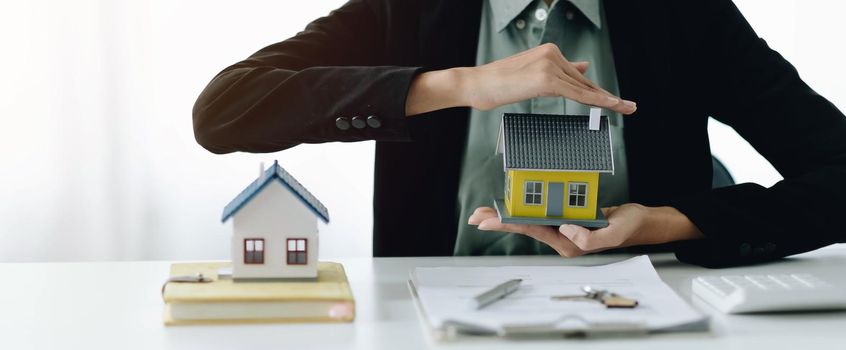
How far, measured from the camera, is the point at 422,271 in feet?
4.20

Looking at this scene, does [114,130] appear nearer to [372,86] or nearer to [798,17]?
[372,86]

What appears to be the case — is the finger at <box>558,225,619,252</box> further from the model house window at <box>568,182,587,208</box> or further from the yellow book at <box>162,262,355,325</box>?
the yellow book at <box>162,262,355,325</box>

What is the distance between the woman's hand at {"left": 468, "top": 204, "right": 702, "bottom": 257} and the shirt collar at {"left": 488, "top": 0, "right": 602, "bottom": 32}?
38 cm

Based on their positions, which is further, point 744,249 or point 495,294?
point 744,249

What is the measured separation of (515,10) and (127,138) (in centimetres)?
149

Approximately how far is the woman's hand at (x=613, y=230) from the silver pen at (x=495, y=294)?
14cm

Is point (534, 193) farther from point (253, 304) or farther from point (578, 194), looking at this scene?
point (253, 304)

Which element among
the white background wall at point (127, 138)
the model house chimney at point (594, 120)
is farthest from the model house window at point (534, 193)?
the white background wall at point (127, 138)

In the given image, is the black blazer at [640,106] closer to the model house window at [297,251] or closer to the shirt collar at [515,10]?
the shirt collar at [515,10]

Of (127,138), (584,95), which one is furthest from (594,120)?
(127,138)

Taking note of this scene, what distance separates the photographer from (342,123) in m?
1.38

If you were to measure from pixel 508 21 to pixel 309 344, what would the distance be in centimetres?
81

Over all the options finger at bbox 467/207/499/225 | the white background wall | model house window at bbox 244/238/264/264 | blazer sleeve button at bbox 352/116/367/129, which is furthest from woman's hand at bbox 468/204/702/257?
the white background wall

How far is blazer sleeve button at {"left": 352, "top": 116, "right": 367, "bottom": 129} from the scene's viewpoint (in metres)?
1.37
